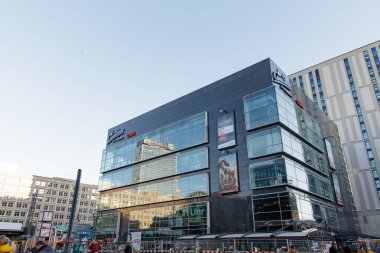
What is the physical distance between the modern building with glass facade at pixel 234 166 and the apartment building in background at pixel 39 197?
65866 millimetres

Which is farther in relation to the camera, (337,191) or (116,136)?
(116,136)

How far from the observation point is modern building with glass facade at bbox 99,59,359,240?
35812 millimetres

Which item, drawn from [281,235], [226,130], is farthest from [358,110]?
[281,235]

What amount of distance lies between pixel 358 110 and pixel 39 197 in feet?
379

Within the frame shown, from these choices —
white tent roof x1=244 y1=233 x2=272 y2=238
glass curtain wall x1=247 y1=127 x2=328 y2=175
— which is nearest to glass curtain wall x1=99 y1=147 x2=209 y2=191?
glass curtain wall x1=247 y1=127 x2=328 y2=175

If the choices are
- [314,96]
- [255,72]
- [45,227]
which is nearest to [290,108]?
[255,72]

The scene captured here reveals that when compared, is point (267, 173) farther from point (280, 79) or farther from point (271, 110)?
point (280, 79)

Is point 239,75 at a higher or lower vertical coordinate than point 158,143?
higher

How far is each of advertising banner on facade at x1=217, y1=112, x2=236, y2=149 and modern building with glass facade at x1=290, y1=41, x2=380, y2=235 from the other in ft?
160

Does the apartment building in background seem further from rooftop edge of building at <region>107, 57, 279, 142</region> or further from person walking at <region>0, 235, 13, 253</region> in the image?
person walking at <region>0, 235, 13, 253</region>

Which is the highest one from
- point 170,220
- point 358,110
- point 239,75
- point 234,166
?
point 358,110

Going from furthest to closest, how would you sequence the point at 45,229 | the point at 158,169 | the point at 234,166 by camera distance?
the point at 158,169, the point at 234,166, the point at 45,229

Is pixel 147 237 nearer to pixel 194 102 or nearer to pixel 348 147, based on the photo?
pixel 194 102

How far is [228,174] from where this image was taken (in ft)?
129
